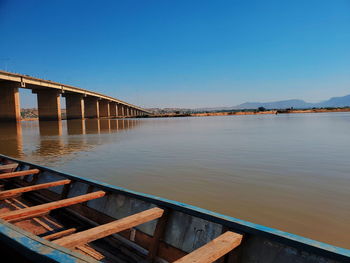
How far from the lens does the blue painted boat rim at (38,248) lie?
1.76 m

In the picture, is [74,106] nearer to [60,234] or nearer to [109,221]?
[60,234]

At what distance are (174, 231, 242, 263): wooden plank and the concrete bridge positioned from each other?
148 feet

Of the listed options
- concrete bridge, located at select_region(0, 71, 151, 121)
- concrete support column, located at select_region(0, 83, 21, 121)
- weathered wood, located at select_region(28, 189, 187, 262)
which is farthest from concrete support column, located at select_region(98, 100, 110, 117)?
weathered wood, located at select_region(28, 189, 187, 262)

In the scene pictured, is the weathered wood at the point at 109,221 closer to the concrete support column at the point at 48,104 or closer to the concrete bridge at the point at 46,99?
the concrete bridge at the point at 46,99

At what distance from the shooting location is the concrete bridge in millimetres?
42188

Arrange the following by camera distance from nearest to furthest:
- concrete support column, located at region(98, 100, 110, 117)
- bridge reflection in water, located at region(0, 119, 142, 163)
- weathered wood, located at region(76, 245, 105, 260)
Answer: weathered wood, located at region(76, 245, 105, 260), bridge reflection in water, located at region(0, 119, 142, 163), concrete support column, located at region(98, 100, 110, 117)

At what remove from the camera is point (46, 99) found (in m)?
55.6

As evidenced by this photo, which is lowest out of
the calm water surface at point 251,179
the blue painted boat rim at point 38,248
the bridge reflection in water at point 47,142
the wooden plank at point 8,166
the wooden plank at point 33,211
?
the calm water surface at point 251,179

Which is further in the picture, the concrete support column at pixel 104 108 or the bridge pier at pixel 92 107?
the concrete support column at pixel 104 108

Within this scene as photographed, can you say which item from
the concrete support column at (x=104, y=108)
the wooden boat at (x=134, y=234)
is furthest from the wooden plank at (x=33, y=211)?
the concrete support column at (x=104, y=108)

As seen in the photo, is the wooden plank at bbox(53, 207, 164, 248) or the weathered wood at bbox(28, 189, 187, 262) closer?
the wooden plank at bbox(53, 207, 164, 248)

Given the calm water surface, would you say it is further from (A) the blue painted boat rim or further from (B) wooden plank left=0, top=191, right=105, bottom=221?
(A) the blue painted boat rim

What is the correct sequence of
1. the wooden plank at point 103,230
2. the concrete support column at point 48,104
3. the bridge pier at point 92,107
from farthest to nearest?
the bridge pier at point 92,107
the concrete support column at point 48,104
the wooden plank at point 103,230

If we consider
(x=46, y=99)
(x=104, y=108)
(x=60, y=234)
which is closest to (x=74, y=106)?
(x=46, y=99)
